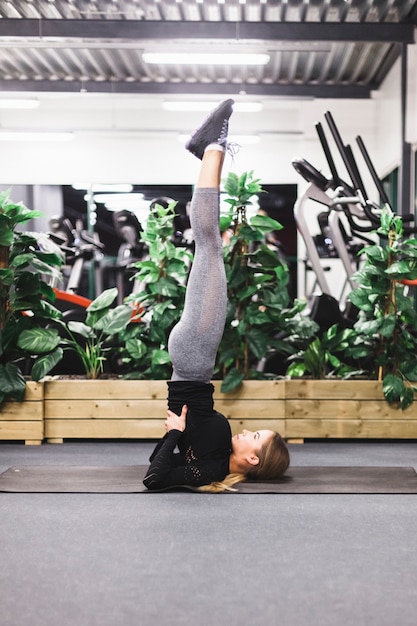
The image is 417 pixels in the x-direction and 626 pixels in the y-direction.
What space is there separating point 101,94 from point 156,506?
833 cm

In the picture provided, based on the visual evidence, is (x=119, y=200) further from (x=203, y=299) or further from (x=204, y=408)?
(x=204, y=408)

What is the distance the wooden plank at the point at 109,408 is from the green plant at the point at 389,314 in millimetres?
1208

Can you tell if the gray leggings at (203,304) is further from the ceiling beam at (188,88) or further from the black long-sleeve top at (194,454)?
the ceiling beam at (188,88)

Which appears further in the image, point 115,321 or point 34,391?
point 115,321

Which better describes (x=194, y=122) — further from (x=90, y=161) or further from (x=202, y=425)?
(x=202, y=425)

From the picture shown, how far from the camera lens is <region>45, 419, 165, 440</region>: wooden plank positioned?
4340mm

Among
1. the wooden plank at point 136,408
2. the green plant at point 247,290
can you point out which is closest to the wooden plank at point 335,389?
the wooden plank at point 136,408

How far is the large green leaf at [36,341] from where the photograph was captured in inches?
166

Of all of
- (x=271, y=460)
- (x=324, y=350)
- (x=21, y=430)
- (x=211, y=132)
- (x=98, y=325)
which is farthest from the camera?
(x=324, y=350)

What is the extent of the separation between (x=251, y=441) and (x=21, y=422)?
1.76 m

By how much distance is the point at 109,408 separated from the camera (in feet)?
14.3

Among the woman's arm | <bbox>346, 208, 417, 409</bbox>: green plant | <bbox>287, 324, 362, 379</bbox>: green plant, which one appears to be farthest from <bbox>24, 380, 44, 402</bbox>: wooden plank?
<bbox>346, 208, 417, 409</bbox>: green plant

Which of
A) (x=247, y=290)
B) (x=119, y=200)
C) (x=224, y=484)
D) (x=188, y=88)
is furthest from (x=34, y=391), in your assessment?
(x=119, y=200)

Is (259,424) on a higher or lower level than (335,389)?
lower
